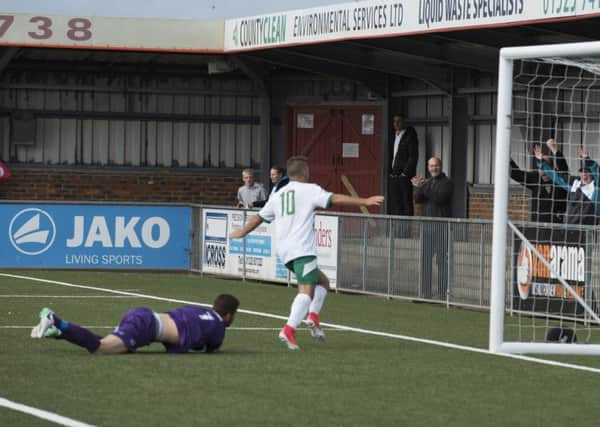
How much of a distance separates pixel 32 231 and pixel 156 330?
13240 millimetres

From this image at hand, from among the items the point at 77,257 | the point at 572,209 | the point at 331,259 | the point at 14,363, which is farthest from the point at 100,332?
the point at 77,257

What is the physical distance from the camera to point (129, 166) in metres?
32.2

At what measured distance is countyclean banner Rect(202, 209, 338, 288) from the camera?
22819 millimetres

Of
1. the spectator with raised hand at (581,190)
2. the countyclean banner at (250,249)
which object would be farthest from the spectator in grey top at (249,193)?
the spectator with raised hand at (581,190)

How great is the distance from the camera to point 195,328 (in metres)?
12.9

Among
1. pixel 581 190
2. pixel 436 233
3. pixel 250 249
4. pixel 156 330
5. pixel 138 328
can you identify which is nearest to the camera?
pixel 138 328

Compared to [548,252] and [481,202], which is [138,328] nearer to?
[548,252]

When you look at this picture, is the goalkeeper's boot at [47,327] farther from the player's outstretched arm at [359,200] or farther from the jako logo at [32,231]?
the jako logo at [32,231]

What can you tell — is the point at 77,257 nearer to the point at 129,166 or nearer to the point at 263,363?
the point at 129,166

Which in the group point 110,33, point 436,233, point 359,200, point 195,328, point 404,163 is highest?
point 110,33

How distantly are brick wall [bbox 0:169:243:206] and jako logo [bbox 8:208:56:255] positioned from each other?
6164mm

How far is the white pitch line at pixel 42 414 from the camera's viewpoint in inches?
367

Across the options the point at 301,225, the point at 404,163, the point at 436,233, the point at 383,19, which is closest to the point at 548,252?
the point at 436,233

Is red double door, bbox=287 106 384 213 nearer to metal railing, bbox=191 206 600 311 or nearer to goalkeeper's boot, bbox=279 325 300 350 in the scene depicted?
metal railing, bbox=191 206 600 311
